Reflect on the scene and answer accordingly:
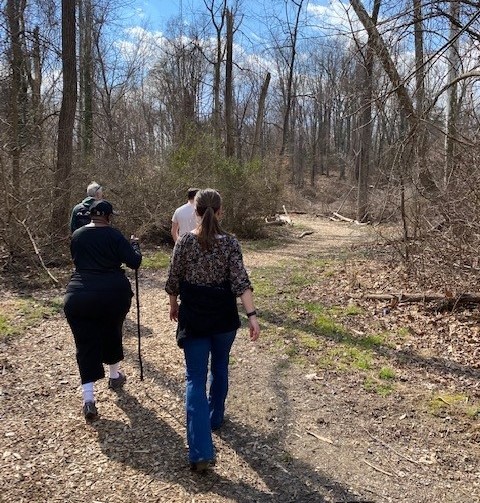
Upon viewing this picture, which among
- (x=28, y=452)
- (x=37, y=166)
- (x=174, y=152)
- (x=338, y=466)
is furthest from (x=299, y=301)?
(x=174, y=152)

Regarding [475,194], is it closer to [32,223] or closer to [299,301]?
[299,301]

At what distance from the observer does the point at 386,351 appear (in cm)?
611

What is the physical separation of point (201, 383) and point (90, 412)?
4.38 feet

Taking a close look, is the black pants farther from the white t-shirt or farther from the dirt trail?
the white t-shirt

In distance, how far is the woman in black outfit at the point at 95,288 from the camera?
4.08 m

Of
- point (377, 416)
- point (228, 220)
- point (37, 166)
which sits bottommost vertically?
point (377, 416)

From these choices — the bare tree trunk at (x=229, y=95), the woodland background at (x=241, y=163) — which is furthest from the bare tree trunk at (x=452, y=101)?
the bare tree trunk at (x=229, y=95)

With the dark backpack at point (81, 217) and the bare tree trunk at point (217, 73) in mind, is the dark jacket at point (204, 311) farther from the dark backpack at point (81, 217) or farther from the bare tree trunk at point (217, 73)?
the bare tree trunk at point (217, 73)

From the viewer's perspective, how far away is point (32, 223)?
33.6 feet

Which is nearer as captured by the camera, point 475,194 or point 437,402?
point 437,402

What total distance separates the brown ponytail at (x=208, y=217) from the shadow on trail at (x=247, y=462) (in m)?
1.66

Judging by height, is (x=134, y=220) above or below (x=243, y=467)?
above

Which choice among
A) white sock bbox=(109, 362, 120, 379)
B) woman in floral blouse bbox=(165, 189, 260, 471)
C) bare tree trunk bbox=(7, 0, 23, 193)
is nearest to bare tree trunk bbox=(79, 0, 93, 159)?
bare tree trunk bbox=(7, 0, 23, 193)

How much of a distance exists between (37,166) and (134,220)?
4269 mm
